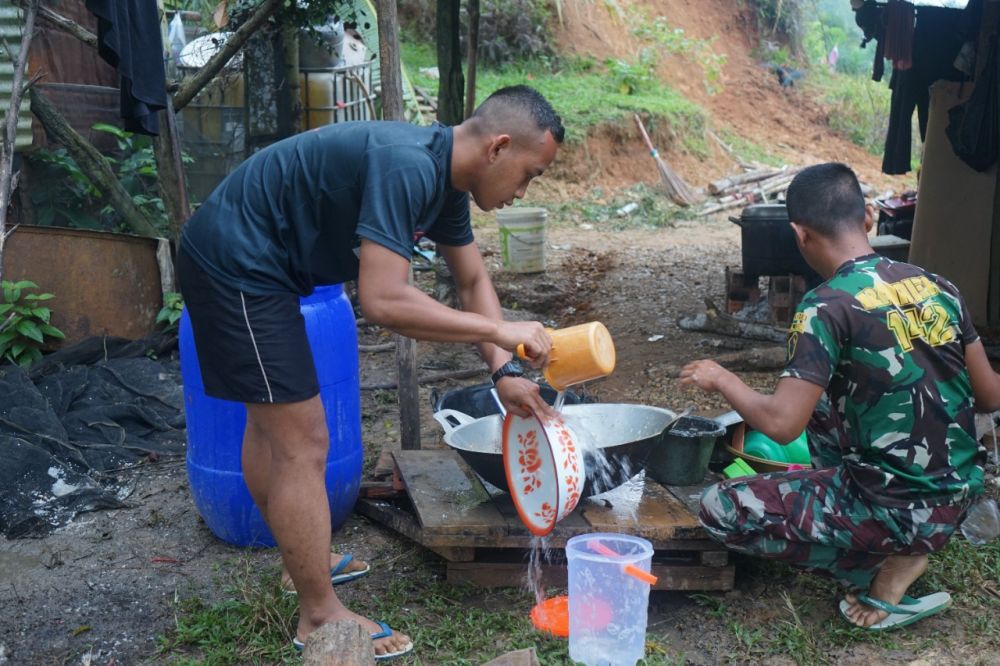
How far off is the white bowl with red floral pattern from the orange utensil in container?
0.23 metres

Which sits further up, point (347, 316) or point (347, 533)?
point (347, 316)

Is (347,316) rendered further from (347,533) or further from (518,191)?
(518,191)

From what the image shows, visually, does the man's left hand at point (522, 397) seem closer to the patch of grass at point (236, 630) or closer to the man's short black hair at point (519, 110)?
the man's short black hair at point (519, 110)

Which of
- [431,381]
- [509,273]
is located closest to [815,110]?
[509,273]

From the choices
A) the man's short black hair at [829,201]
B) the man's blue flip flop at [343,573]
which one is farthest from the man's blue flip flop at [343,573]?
the man's short black hair at [829,201]

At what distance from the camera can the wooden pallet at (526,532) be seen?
9.67ft

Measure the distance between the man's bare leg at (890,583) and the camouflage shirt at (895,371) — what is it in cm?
23

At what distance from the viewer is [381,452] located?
4.39 m

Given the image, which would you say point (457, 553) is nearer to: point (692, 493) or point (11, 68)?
point (692, 493)

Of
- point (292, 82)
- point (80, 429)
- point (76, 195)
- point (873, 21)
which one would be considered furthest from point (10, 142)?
point (873, 21)

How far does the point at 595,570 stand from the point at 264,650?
102 centimetres

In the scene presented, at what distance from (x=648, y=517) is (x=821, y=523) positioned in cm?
55

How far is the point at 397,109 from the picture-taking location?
3920 mm

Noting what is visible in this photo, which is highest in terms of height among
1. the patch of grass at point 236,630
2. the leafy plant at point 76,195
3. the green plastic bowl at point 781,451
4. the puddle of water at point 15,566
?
the leafy plant at point 76,195
